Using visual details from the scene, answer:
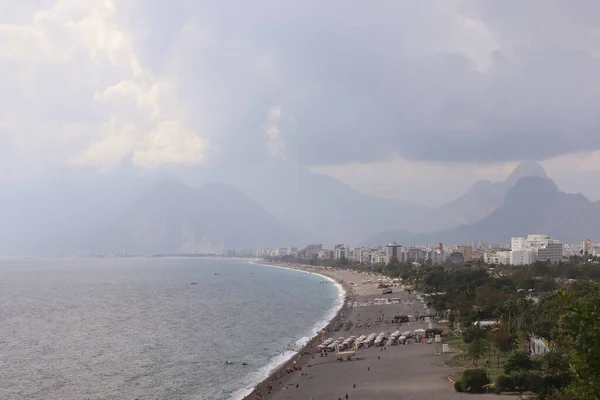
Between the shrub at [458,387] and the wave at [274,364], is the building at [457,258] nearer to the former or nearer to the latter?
the wave at [274,364]

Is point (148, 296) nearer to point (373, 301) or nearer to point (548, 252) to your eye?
point (373, 301)

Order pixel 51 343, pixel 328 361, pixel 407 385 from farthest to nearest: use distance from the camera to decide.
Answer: pixel 51 343
pixel 328 361
pixel 407 385

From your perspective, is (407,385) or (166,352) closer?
(407,385)

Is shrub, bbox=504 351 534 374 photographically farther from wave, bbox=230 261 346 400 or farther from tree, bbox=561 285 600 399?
tree, bbox=561 285 600 399

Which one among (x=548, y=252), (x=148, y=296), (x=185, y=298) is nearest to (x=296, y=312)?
(x=185, y=298)

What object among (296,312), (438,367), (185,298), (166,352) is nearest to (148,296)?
(185,298)

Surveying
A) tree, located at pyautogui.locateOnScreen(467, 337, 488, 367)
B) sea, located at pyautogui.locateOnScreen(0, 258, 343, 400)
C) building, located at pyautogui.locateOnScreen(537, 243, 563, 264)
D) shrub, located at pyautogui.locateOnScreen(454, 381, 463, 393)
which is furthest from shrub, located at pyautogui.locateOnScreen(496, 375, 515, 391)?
building, located at pyautogui.locateOnScreen(537, 243, 563, 264)

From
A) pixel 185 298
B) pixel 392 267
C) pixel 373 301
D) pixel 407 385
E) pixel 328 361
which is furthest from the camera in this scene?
pixel 392 267

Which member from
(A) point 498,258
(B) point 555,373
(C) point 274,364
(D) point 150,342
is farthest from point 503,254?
(B) point 555,373

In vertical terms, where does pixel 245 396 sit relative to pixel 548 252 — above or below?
below

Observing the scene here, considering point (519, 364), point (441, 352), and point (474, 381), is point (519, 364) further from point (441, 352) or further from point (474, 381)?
point (441, 352)
